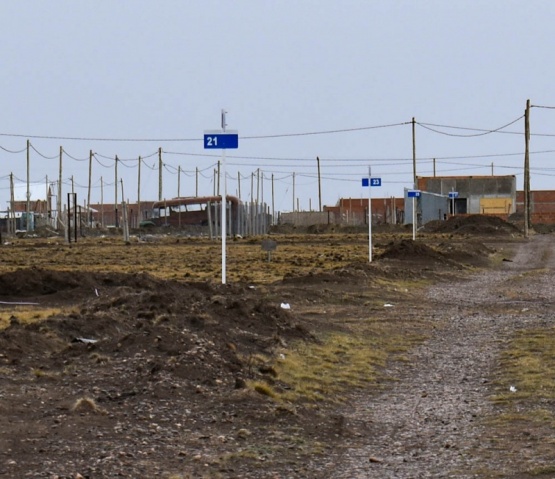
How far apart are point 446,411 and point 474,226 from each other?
6347 cm

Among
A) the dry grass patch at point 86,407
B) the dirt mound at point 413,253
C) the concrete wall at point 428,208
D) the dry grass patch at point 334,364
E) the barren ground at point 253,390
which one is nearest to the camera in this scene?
the barren ground at point 253,390

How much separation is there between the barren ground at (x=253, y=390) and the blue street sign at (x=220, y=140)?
268 centimetres

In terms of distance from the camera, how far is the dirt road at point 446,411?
8.55m

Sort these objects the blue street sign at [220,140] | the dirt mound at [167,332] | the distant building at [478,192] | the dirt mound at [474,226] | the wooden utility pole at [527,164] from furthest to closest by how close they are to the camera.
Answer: the distant building at [478,192], the dirt mound at [474,226], the wooden utility pole at [527,164], the blue street sign at [220,140], the dirt mound at [167,332]

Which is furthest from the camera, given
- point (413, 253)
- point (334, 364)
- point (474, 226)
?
point (474, 226)

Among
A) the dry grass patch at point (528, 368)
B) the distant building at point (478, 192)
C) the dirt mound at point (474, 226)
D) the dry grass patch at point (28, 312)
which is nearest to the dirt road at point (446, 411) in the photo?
the dry grass patch at point (528, 368)

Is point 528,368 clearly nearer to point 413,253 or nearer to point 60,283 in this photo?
point 60,283

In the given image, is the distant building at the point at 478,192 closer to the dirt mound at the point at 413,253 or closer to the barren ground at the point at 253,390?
the dirt mound at the point at 413,253

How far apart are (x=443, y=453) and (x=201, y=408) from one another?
7.29 ft

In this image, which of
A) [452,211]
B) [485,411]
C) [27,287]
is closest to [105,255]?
[27,287]

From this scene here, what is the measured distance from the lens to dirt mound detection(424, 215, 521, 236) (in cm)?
7156

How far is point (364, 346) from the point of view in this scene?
16.3m

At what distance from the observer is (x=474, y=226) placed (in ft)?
241

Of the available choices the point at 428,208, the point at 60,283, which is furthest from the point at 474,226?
the point at 60,283
